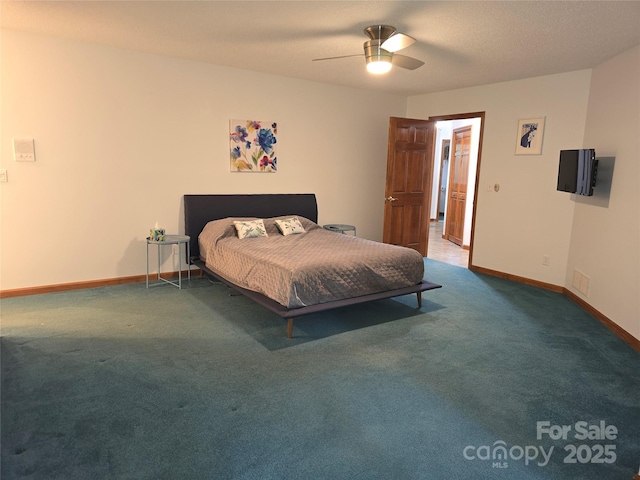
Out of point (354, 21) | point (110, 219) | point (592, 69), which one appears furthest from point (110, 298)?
point (592, 69)

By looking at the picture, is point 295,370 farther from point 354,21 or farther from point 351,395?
point 354,21

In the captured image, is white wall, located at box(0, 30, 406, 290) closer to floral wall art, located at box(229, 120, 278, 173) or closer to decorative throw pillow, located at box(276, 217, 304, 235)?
floral wall art, located at box(229, 120, 278, 173)

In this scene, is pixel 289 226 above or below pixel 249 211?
below

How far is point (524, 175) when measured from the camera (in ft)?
16.9

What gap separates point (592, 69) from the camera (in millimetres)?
4461

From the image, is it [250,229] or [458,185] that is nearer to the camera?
[250,229]

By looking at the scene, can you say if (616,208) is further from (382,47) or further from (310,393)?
(310,393)

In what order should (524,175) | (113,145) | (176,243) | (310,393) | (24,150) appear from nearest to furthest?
(310,393)
(24,150)
(113,145)
(176,243)
(524,175)

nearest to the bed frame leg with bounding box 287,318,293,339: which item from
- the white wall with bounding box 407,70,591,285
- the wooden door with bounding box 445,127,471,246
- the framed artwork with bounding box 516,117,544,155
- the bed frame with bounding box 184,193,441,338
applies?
the bed frame with bounding box 184,193,441,338

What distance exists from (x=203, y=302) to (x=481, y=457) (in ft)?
9.52

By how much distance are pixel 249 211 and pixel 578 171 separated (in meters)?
3.66

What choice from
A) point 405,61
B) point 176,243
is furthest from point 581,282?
point 176,243

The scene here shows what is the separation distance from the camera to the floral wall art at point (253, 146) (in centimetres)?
510

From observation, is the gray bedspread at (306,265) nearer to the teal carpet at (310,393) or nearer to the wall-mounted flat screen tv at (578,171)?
the teal carpet at (310,393)
